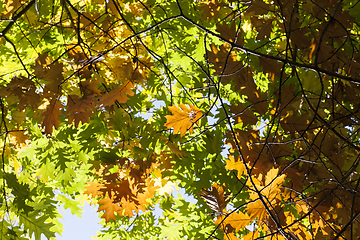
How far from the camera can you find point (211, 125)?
1.04 metres

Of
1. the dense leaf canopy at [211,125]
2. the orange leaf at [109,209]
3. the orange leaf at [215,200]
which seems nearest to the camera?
the dense leaf canopy at [211,125]

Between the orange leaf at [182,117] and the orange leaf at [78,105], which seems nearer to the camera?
the orange leaf at [78,105]

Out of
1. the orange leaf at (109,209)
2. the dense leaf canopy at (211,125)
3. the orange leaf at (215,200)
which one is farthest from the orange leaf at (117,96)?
the orange leaf at (109,209)

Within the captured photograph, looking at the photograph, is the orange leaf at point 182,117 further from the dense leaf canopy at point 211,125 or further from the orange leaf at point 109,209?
the orange leaf at point 109,209

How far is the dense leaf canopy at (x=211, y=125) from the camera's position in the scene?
1.10 m

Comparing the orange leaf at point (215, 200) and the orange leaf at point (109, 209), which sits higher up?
the orange leaf at point (109, 209)

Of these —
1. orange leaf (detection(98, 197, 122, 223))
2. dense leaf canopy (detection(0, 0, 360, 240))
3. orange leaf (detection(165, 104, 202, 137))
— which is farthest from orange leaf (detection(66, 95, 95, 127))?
orange leaf (detection(98, 197, 122, 223))

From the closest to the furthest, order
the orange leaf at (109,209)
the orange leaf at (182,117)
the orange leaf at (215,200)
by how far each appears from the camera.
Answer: the orange leaf at (215,200) → the orange leaf at (182,117) → the orange leaf at (109,209)

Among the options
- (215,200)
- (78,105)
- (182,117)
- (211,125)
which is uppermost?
(182,117)

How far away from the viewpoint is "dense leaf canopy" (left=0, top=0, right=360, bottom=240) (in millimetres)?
1096

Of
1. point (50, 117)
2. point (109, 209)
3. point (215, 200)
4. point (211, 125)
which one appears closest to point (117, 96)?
point (50, 117)

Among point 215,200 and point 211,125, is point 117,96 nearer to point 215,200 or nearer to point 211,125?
point 211,125

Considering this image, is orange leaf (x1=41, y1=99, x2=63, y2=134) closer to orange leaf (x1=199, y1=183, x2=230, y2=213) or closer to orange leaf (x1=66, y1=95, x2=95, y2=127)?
orange leaf (x1=66, y1=95, x2=95, y2=127)

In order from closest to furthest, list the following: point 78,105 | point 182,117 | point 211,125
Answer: point 211,125, point 78,105, point 182,117
